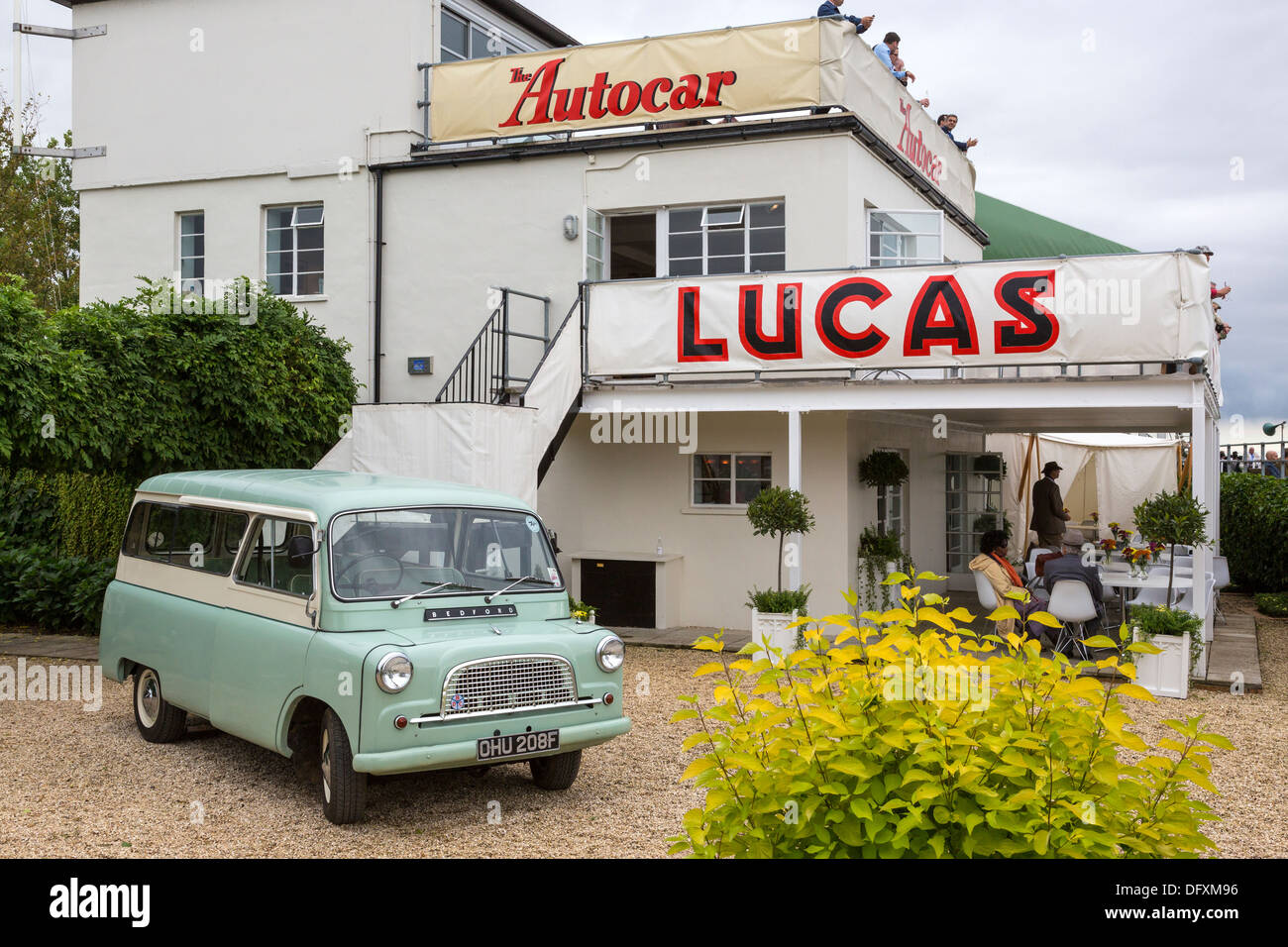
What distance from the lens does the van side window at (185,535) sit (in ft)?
26.7

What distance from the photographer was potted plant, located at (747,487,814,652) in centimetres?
1202

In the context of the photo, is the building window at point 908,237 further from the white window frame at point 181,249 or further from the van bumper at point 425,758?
the van bumper at point 425,758

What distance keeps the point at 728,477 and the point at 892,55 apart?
6.55 metres

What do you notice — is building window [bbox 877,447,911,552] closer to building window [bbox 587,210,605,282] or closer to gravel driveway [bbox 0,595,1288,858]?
building window [bbox 587,210,605,282]

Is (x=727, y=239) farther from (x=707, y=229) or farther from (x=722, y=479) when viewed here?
(x=722, y=479)

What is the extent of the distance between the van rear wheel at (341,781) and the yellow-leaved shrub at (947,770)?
13.2 feet

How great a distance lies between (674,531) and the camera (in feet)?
48.8


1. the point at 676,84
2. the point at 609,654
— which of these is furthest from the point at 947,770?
the point at 676,84

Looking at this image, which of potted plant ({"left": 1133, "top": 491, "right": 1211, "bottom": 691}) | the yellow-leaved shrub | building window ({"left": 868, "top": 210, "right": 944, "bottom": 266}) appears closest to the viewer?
the yellow-leaved shrub

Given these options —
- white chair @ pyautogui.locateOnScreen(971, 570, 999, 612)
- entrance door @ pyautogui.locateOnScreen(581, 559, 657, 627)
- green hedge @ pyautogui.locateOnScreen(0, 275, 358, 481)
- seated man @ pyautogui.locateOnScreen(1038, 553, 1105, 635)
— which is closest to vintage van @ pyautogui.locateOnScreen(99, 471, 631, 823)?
green hedge @ pyautogui.locateOnScreen(0, 275, 358, 481)

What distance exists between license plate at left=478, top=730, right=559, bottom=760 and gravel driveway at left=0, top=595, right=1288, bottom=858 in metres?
0.46

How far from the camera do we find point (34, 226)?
101 ft
